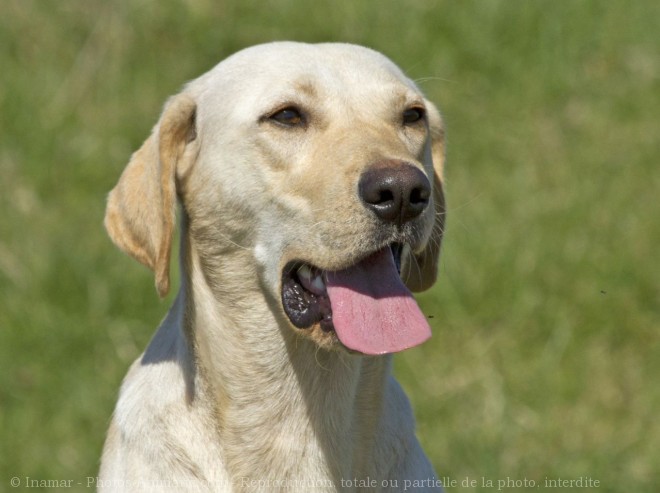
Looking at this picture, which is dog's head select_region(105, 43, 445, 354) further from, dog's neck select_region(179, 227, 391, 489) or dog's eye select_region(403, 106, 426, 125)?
dog's neck select_region(179, 227, 391, 489)

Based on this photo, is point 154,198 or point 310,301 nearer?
point 310,301

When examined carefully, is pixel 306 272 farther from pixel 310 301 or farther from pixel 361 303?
pixel 361 303

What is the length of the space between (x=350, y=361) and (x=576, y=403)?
3081 millimetres

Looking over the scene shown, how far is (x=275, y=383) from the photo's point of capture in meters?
4.34

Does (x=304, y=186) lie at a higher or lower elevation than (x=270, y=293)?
higher

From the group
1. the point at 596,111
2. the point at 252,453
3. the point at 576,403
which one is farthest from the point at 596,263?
the point at 252,453

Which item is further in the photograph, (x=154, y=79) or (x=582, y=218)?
(x=154, y=79)

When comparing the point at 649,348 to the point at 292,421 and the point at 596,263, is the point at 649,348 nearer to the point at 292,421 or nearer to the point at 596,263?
the point at 596,263

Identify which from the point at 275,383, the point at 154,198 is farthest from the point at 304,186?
the point at 275,383

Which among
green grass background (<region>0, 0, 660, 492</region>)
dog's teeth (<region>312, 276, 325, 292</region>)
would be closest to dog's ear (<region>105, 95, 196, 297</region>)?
dog's teeth (<region>312, 276, 325, 292</region>)

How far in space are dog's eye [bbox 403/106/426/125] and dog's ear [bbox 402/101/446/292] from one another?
160 mm

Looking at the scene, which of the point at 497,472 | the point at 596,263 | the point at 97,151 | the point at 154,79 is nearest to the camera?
the point at 497,472

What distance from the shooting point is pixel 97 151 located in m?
Result: 8.55

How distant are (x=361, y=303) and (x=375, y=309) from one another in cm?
5
